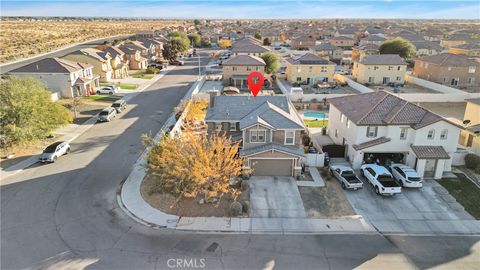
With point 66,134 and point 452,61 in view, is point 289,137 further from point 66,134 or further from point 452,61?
point 452,61

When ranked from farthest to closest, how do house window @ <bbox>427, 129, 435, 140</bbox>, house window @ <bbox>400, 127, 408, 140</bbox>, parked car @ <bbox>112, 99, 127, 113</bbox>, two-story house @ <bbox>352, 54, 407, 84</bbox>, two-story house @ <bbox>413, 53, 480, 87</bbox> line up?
two-story house @ <bbox>352, 54, 407, 84</bbox> → two-story house @ <bbox>413, 53, 480, 87</bbox> → parked car @ <bbox>112, 99, 127, 113</bbox> → house window @ <bbox>400, 127, 408, 140</bbox> → house window @ <bbox>427, 129, 435, 140</bbox>

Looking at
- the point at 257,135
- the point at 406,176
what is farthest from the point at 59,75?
the point at 406,176

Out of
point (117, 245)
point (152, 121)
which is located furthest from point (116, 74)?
point (117, 245)

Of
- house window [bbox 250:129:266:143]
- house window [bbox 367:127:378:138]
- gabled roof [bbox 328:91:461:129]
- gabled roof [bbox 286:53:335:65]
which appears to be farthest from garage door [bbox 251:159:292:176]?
gabled roof [bbox 286:53:335:65]

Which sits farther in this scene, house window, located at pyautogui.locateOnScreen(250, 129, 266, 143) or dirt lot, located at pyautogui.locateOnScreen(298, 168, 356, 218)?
house window, located at pyautogui.locateOnScreen(250, 129, 266, 143)

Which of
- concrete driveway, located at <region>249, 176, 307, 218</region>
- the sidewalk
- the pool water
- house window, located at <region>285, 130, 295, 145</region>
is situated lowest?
the pool water

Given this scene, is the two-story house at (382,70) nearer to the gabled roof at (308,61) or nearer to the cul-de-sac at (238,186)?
the gabled roof at (308,61)

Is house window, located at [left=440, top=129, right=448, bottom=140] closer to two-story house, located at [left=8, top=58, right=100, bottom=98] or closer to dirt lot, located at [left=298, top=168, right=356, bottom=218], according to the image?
dirt lot, located at [left=298, top=168, right=356, bottom=218]
